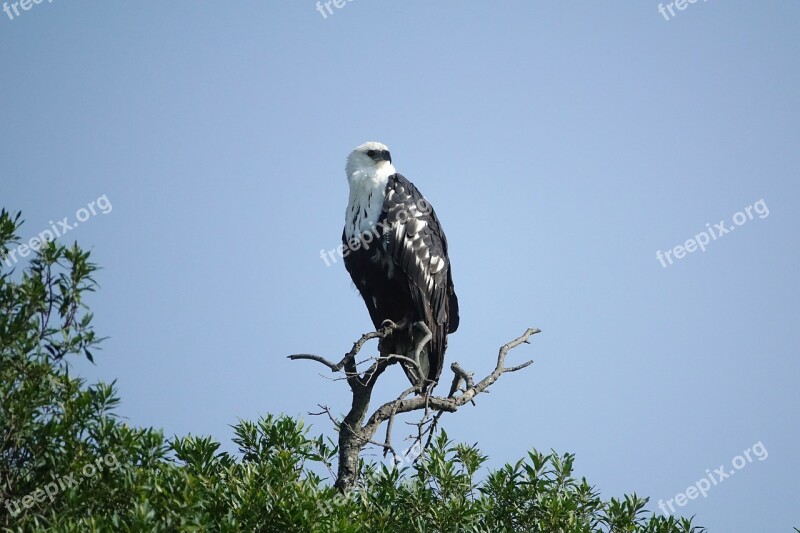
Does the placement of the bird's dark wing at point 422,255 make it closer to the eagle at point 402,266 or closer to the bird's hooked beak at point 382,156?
the eagle at point 402,266

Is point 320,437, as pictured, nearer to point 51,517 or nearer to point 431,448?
→ point 431,448

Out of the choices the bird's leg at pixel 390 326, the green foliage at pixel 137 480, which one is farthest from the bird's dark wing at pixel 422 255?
the green foliage at pixel 137 480

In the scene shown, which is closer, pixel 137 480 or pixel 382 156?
pixel 137 480

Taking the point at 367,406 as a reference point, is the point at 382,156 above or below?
above

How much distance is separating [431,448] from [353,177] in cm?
365

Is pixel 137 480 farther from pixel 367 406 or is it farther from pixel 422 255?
pixel 422 255

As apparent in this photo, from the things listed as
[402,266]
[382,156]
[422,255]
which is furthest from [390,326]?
[382,156]

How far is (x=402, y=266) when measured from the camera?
8602 mm

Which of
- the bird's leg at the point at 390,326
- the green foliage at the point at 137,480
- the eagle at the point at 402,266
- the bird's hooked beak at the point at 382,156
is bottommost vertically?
the green foliage at the point at 137,480

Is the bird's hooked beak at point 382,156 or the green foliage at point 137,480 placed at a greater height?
the bird's hooked beak at point 382,156

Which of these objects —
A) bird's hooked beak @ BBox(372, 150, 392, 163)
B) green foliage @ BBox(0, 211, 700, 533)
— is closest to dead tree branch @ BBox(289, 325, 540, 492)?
green foliage @ BBox(0, 211, 700, 533)

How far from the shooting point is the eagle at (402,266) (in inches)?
340

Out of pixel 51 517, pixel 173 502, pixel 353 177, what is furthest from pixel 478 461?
pixel 353 177

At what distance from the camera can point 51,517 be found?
5.12m
